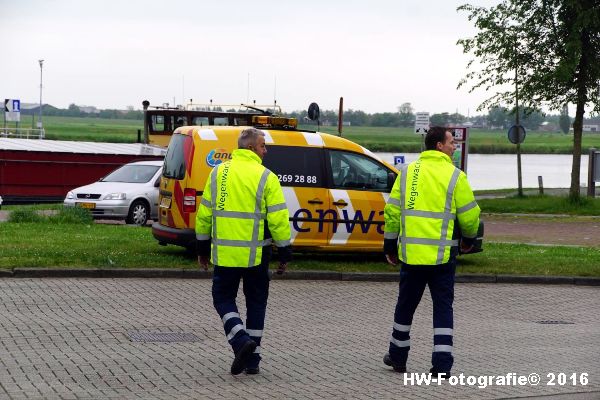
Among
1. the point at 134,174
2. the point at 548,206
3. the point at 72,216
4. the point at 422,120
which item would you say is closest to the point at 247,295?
the point at 72,216

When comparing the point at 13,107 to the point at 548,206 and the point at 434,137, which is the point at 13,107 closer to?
the point at 548,206

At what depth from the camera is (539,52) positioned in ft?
109

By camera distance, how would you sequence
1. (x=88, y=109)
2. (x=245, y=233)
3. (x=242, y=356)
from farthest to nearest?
(x=88, y=109) → (x=245, y=233) → (x=242, y=356)

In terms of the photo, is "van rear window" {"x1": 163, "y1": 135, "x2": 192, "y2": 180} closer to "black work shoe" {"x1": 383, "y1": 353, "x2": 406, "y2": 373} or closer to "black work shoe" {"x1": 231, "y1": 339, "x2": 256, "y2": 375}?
"black work shoe" {"x1": 383, "y1": 353, "x2": 406, "y2": 373}

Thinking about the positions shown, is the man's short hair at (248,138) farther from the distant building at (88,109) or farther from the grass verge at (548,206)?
the distant building at (88,109)

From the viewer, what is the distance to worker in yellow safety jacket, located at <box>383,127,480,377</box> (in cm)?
895

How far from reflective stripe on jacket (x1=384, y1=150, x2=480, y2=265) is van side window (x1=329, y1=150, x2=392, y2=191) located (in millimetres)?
7486

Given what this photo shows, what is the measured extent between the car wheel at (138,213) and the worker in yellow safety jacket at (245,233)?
56.0 ft

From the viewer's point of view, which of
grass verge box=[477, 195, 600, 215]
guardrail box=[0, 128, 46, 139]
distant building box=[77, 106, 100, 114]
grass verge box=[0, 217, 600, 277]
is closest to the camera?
grass verge box=[0, 217, 600, 277]

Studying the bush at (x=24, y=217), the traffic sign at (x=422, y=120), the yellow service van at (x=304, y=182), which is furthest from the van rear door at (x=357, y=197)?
the traffic sign at (x=422, y=120)

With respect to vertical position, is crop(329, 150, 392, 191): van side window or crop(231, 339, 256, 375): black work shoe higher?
crop(329, 150, 392, 191): van side window

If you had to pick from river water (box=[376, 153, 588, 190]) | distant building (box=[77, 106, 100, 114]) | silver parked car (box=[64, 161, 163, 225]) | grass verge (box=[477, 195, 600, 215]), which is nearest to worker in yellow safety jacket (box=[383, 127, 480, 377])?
silver parked car (box=[64, 161, 163, 225])

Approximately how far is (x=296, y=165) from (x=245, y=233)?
7550 millimetres

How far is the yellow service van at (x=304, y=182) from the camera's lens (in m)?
Answer: 15.9
